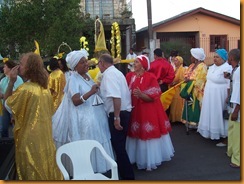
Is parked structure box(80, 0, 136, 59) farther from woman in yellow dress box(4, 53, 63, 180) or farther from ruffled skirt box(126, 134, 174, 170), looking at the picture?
woman in yellow dress box(4, 53, 63, 180)

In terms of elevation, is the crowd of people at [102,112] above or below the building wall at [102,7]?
below

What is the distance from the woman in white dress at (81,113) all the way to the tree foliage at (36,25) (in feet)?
29.9

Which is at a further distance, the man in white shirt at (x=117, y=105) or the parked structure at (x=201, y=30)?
the parked structure at (x=201, y=30)

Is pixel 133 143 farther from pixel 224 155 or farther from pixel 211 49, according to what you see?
pixel 211 49

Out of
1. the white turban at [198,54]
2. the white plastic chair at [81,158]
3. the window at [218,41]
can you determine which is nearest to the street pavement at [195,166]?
the white plastic chair at [81,158]

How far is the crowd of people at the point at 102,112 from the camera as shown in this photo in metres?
3.19

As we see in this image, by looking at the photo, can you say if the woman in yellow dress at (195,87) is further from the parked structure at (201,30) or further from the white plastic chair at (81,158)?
the parked structure at (201,30)

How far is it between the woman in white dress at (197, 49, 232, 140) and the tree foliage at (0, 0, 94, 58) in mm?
8200

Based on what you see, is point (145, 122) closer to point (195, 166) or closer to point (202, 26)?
point (195, 166)

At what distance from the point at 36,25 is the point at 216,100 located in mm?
9625

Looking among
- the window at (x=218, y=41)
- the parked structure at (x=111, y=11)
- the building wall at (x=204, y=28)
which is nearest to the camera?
the parked structure at (x=111, y=11)

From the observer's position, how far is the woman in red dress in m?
4.52

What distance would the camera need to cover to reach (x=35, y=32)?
13750 mm

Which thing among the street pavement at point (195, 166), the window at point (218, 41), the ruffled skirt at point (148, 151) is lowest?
the street pavement at point (195, 166)
